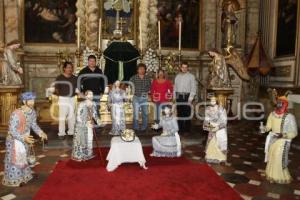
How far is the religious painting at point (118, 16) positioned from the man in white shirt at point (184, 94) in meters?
3.56

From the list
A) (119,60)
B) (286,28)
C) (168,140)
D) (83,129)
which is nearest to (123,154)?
(83,129)

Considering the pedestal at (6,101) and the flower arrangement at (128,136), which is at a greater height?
the pedestal at (6,101)

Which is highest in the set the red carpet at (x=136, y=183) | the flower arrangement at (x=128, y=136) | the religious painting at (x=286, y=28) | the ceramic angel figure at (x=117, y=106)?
the religious painting at (x=286, y=28)

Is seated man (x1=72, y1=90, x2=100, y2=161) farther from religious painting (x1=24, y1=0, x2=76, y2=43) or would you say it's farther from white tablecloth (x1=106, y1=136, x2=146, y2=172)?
religious painting (x1=24, y1=0, x2=76, y2=43)

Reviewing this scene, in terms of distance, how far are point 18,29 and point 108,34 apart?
3041mm

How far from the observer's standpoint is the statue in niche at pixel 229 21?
13.2m

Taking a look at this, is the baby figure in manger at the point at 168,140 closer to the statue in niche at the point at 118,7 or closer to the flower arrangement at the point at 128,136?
the flower arrangement at the point at 128,136

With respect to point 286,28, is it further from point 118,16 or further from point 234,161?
point 234,161

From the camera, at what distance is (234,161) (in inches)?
291

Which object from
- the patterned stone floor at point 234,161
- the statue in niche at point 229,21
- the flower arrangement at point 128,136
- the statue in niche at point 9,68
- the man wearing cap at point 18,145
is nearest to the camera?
the patterned stone floor at point 234,161

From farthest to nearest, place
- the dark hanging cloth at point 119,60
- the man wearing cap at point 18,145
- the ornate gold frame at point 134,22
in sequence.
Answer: the ornate gold frame at point 134,22, the dark hanging cloth at point 119,60, the man wearing cap at point 18,145

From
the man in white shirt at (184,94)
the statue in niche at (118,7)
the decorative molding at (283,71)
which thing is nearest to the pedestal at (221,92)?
the man in white shirt at (184,94)

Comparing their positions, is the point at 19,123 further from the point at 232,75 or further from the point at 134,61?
the point at 232,75

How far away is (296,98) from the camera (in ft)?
32.2
